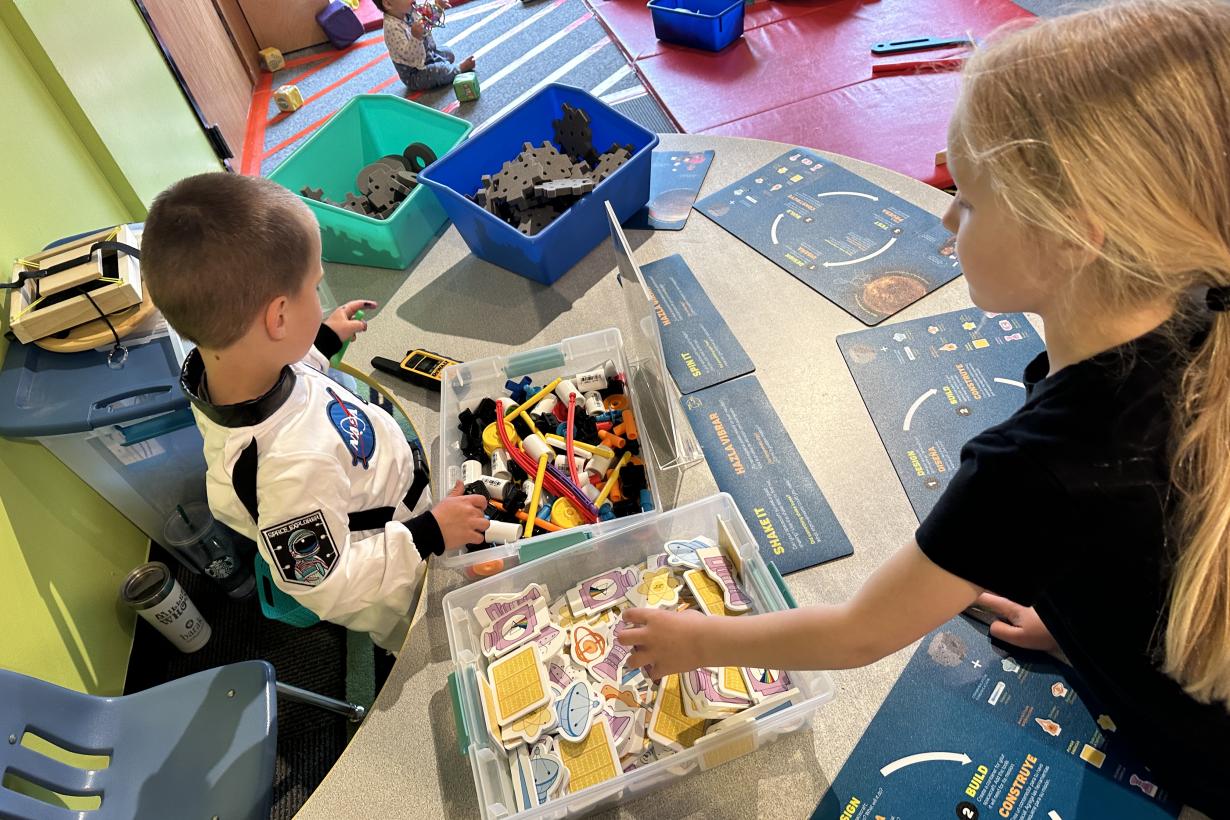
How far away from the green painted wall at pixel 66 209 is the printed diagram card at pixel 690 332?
1132mm

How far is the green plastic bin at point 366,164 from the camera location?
4.33 feet

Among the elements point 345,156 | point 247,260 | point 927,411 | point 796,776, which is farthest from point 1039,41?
point 345,156

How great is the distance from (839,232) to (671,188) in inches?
13.6

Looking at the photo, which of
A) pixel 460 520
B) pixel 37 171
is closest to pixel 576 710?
pixel 460 520

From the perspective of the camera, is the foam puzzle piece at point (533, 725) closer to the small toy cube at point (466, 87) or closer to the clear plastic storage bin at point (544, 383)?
the clear plastic storage bin at point (544, 383)

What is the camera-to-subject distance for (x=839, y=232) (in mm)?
1237

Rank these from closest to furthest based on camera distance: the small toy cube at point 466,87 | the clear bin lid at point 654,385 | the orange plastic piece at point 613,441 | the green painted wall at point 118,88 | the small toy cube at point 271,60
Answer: the clear bin lid at point 654,385 < the orange plastic piece at point 613,441 < the green painted wall at point 118,88 < the small toy cube at point 466,87 < the small toy cube at point 271,60

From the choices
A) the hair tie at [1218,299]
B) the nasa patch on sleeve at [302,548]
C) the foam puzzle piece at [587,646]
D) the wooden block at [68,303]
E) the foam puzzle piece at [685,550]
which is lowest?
the foam puzzle piece at [587,646]

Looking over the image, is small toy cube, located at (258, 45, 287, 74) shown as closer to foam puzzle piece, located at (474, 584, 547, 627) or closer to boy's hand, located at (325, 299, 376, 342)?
boy's hand, located at (325, 299, 376, 342)

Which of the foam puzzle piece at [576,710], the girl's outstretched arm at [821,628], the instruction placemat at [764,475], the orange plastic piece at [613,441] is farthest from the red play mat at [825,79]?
the foam puzzle piece at [576,710]

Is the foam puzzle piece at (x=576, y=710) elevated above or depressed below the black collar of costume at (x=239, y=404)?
below

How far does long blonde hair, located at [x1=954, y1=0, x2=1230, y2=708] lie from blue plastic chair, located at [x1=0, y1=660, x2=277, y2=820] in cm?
104

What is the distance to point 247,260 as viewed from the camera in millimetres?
832

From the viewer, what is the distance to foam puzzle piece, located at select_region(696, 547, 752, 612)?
0.79m
